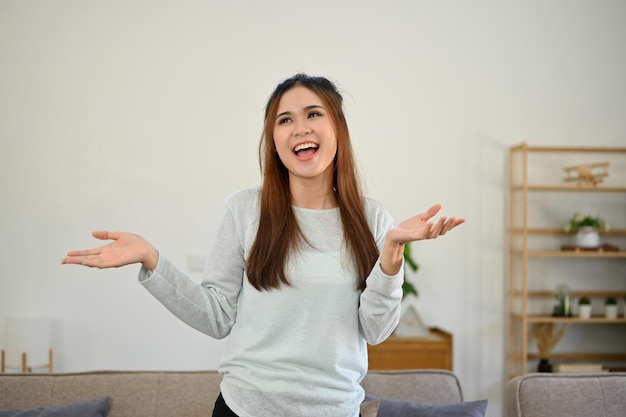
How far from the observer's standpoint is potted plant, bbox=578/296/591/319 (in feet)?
16.6

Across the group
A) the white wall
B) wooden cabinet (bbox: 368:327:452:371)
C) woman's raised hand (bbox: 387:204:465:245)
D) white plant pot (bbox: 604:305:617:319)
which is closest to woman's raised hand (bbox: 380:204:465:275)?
woman's raised hand (bbox: 387:204:465:245)

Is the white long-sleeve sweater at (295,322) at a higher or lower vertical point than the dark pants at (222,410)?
higher

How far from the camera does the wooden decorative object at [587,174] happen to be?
506cm

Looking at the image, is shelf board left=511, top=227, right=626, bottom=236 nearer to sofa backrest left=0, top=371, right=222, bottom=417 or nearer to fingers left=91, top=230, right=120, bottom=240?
sofa backrest left=0, top=371, right=222, bottom=417

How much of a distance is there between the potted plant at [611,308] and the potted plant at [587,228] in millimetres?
378

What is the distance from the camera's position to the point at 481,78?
5289 millimetres

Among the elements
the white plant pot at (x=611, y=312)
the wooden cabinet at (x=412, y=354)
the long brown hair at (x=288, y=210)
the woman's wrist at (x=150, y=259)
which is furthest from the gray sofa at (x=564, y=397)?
the white plant pot at (x=611, y=312)

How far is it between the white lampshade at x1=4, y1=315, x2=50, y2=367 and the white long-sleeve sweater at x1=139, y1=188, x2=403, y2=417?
3207 millimetres

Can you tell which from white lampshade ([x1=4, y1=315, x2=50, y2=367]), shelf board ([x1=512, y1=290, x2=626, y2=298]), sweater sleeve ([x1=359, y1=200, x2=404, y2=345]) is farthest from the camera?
shelf board ([x1=512, y1=290, x2=626, y2=298])

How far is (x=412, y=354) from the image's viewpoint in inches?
184

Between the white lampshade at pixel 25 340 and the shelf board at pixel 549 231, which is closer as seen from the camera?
the white lampshade at pixel 25 340

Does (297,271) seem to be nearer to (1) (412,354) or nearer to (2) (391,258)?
(2) (391,258)

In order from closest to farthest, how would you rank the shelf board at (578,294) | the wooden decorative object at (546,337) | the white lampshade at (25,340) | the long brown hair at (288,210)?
the long brown hair at (288,210) → the white lampshade at (25,340) → the wooden decorative object at (546,337) → the shelf board at (578,294)

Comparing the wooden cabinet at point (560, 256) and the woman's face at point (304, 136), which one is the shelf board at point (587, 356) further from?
the woman's face at point (304, 136)
